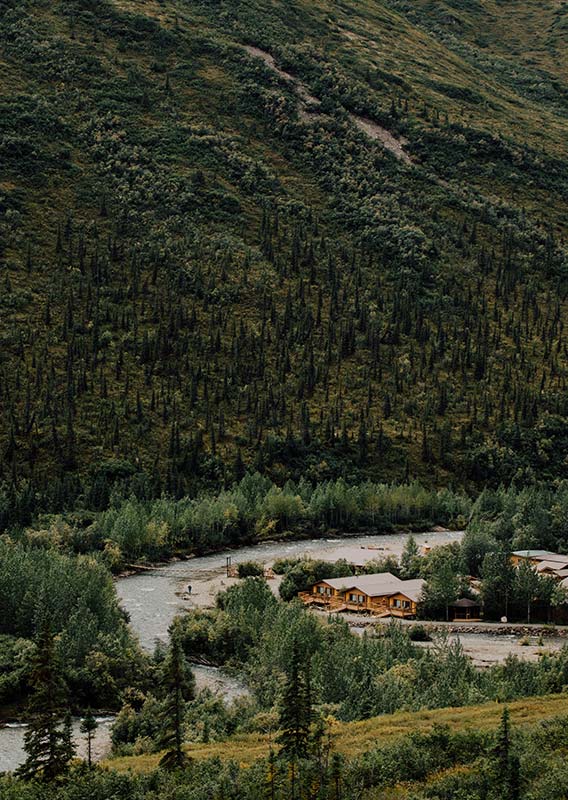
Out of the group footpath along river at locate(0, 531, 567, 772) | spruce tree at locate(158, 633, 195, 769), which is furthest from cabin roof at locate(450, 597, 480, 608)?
spruce tree at locate(158, 633, 195, 769)

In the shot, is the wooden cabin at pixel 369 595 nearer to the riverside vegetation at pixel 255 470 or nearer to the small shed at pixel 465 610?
the riverside vegetation at pixel 255 470

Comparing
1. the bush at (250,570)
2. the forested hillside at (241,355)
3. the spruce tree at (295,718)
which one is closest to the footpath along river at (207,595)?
the bush at (250,570)

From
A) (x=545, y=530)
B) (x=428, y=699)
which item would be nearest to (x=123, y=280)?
(x=545, y=530)

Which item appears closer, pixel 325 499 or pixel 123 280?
pixel 325 499

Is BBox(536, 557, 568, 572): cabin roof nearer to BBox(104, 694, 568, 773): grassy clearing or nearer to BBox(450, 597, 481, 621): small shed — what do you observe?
BBox(450, 597, 481, 621): small shed

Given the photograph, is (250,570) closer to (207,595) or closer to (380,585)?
(207,595)

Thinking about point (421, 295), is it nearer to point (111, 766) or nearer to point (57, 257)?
point (57, 257)
